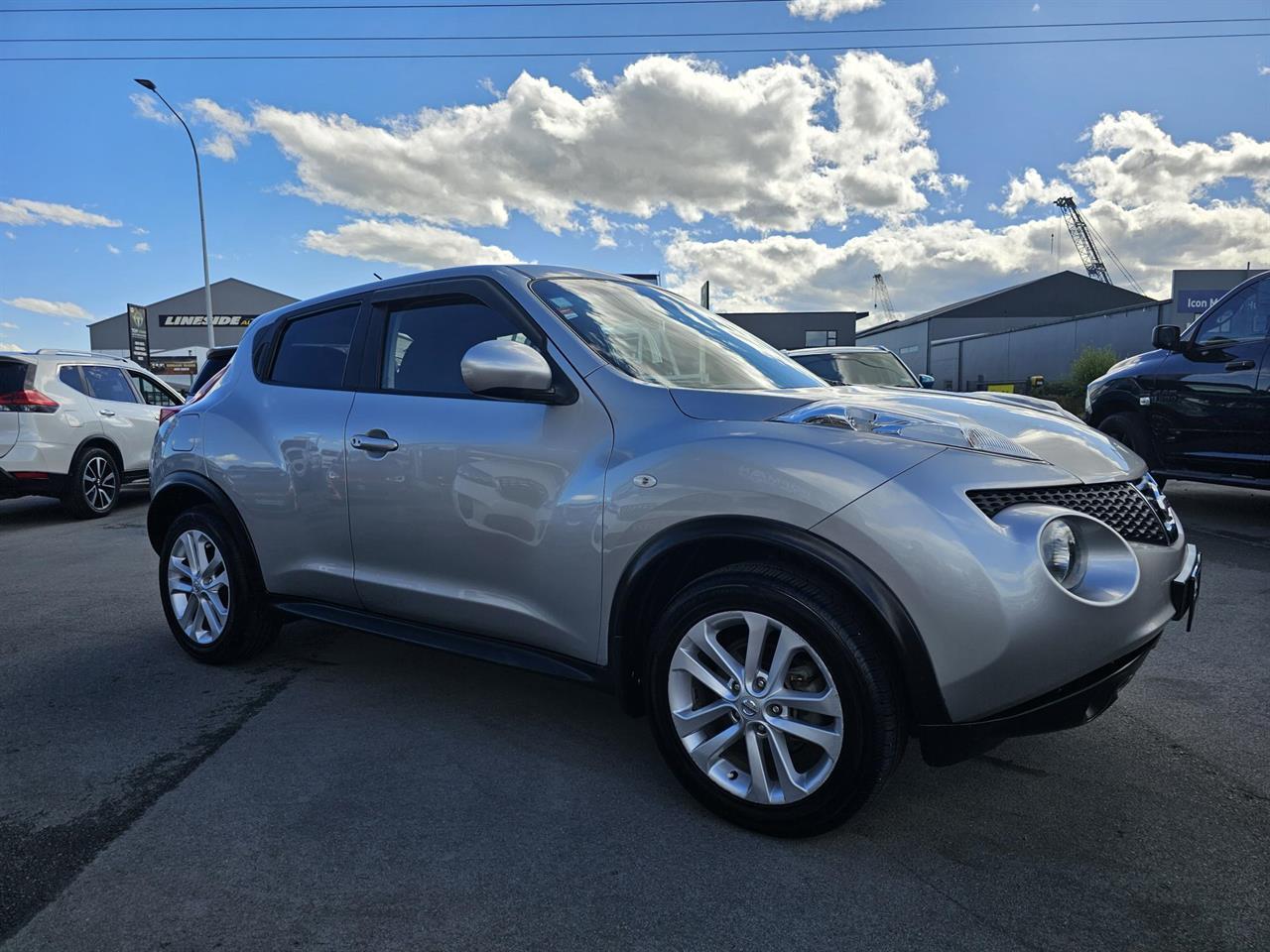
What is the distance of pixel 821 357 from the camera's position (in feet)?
32.2

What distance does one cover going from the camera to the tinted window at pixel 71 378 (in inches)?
348

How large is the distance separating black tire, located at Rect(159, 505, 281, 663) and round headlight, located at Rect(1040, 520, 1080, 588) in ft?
10.6

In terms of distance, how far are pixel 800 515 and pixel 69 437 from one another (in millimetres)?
8991

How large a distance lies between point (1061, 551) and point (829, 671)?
670 mm

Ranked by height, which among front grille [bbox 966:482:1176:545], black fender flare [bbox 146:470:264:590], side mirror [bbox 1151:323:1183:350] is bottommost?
black fender flare [bbox 146:470:264:590]

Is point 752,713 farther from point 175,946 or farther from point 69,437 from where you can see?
point 69,437

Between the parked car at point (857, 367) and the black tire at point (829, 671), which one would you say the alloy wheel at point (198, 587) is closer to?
the black tire at point (829, 671)

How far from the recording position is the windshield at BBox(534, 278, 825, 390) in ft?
9.55

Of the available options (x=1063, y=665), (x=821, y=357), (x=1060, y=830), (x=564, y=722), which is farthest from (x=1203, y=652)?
(x=821, y=357)

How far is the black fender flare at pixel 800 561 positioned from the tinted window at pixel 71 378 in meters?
8.68

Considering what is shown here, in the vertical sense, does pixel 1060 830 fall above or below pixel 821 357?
below

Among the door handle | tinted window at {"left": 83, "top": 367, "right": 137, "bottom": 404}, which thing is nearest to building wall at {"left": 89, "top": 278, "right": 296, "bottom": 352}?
tinted window at {"left": 83, "top": 367, "right": 137, "bottom": 404}

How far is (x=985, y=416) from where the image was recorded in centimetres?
260

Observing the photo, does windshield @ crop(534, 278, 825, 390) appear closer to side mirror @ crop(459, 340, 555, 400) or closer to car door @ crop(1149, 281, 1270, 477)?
side mirror @ crop(459, 340, 555, 400)
